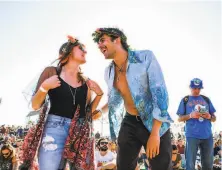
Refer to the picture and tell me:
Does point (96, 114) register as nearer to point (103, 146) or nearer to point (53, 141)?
point (53, 141)

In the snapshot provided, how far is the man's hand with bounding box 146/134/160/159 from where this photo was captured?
9.78ft

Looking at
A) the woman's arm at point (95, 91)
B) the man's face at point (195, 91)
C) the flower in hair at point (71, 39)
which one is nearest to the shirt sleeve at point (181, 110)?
the man's face at point (195, 91)

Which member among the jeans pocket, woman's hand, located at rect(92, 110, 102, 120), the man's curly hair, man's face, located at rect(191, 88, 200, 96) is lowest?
the jeans pocket

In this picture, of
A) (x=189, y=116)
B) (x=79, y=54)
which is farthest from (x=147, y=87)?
(x=189, y=116)

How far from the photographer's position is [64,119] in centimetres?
334

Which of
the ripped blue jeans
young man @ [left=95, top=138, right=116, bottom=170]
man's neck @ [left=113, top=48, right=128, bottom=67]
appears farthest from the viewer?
young man @ [left=95, top=138, right=116, bottom=170]

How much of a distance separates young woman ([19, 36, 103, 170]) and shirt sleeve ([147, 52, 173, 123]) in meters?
0.80

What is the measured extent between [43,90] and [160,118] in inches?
51.5

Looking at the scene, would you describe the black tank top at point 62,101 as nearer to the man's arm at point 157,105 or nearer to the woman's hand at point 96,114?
the woman's hand at point 96,114

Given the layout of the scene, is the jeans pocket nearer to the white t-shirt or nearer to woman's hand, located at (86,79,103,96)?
woman's hand, located at (86,79,103,96)

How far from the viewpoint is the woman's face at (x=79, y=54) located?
3576 mm

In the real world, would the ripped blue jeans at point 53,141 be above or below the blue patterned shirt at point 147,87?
below

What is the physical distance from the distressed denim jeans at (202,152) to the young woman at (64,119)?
9.19 ft

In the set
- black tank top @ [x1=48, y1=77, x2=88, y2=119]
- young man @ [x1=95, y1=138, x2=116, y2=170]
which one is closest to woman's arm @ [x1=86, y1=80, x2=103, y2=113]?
black tank top @ [x1=48, y1=77, x2=88, y2=119]
